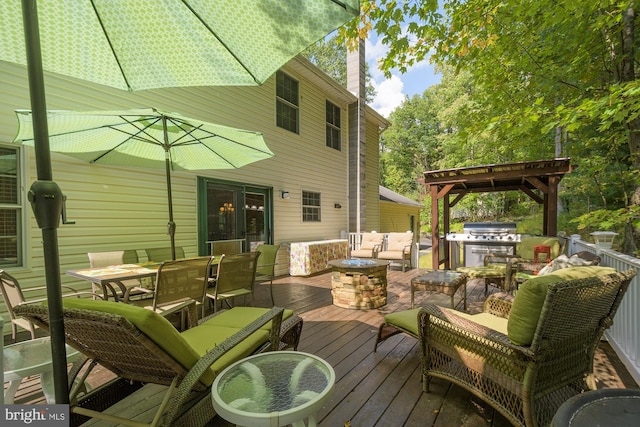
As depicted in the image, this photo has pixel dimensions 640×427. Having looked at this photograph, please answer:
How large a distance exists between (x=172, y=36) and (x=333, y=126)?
26.8 feet

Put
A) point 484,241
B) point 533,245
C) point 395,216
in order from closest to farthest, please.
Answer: point 533,245
point 484,241
point 395,216

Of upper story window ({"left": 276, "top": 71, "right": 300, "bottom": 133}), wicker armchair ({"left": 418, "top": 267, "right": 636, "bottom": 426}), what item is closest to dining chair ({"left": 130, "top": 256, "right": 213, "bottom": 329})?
wicker armchair ({"left": 418, "top": 267, "right": 636, "bottom": 426})

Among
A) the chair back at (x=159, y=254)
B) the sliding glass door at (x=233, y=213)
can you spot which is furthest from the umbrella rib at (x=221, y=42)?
the sliding glass door at (x=233, y=213)

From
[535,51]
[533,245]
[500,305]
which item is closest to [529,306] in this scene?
[500,305]

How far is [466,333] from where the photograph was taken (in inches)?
79.9

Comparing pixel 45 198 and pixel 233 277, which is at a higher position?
pixel 45 198

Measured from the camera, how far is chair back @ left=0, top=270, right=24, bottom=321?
2.58 m

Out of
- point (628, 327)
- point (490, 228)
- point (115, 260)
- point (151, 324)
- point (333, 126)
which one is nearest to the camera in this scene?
point (151, 324)

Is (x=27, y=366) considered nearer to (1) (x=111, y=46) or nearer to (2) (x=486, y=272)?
(1) (x=111, y=46)

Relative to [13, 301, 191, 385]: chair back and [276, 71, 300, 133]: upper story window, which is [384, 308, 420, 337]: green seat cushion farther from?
[276, 71, 300, 133]: upper story window

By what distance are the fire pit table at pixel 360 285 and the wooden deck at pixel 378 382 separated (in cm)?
16

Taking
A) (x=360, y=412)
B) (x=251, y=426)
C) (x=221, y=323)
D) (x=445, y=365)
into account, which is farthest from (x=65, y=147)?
(x=445, y=365)

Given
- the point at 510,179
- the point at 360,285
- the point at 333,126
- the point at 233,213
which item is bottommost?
the point at 360,285

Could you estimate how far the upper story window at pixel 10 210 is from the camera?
3641mm
